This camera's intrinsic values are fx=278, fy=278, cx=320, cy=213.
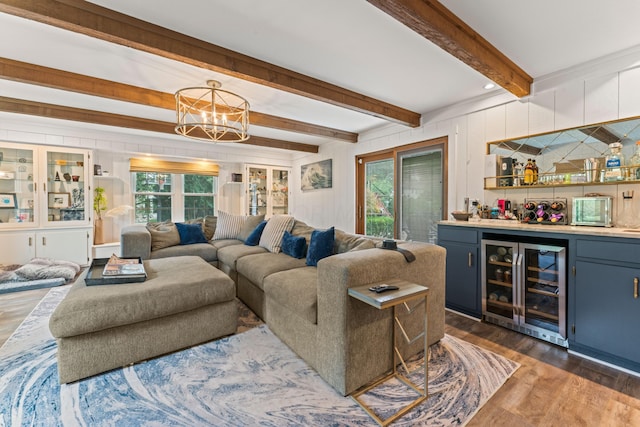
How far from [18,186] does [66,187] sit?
558 millimetres

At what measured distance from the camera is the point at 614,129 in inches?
93.8

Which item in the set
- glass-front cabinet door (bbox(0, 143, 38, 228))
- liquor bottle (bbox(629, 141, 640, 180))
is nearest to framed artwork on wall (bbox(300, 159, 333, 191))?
liquor bottle (bbox(629, 141, 640, 180))

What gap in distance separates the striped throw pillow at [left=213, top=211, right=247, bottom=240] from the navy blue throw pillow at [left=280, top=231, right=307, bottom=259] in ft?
4.88

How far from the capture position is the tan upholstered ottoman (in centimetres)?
176

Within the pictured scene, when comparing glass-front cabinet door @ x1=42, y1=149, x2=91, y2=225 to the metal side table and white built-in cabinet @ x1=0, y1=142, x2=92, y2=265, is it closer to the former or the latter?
white built-in cabinet @ x1=0, y1=142, x2=92, y2=265

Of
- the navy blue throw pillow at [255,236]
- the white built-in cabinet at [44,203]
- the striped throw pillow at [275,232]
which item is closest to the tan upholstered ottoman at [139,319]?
the striped throw pillow at [275,232]

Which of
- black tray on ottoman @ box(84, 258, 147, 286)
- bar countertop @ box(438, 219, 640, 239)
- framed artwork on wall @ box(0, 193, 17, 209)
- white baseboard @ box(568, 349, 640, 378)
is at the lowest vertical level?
white baseboard @ box(568, 349, 640, 378)

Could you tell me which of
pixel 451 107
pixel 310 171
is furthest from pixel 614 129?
pixel 310 171

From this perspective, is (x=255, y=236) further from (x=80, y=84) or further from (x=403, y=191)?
(x=80, y=84)

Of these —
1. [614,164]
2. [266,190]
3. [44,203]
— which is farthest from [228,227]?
[614,164]

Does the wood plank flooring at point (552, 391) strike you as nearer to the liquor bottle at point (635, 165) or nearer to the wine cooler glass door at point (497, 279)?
the wine cooler glass door at point (497, 279)

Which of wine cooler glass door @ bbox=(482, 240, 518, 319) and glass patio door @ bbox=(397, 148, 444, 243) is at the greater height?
glass patio door @ bbox=(397, 148, 444, 243)

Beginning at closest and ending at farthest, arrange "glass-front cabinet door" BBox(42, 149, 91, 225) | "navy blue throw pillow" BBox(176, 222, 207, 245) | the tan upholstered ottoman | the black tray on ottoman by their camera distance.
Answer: the tan upholstered ottoman, the black tray on ottoman, "navy blue throw pillow" BBox(176, 222, 207, 245), "glass-front cabinet door" BBox(42, 149, 91, 225)

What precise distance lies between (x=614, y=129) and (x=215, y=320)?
148 inches
